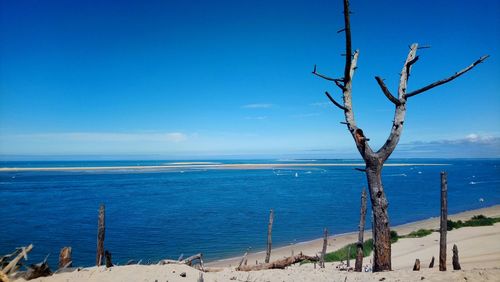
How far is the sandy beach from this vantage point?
886 centimetres

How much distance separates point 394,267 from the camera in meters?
17.1

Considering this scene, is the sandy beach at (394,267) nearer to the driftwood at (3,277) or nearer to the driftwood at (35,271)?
the driftwood at (35,271)

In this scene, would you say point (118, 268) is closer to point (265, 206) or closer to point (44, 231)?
point (44, 231)

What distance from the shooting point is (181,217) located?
3441 cm

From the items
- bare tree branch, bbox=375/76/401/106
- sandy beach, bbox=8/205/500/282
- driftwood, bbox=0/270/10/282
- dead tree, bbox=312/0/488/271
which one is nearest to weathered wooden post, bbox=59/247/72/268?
sandy beach, bbox=8/205/500/282

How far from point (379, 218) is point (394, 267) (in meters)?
8.93

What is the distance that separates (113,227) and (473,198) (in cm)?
4742

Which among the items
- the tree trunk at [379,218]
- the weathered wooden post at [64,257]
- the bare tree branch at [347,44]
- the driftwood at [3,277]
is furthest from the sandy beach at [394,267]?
the bare tree branch at [347,44]

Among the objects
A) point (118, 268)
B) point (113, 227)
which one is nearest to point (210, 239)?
point (113, 227)

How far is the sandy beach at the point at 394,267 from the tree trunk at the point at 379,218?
0.44 m

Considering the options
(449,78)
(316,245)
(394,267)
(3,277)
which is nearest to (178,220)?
(316,245)

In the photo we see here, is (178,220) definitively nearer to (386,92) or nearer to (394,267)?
(394,267)

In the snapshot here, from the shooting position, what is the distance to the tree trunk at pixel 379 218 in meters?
9.81

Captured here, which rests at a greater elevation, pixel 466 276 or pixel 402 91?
pixel 402 91
